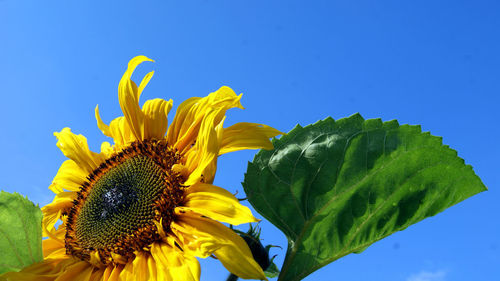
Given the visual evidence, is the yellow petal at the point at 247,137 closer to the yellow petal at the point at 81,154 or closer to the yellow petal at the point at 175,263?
the yellow petal at the point at 175,263

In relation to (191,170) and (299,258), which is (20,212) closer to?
(191,170)

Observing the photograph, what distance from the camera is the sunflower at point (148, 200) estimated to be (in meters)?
1.91

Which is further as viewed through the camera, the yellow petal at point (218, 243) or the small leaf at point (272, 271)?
the small leaf at point (272, 271)

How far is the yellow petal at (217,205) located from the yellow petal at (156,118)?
0.58 meters

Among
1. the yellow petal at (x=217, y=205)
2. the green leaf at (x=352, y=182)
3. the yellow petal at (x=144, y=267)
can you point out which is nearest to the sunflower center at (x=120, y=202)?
the yellow petal at (x=144, y=267)

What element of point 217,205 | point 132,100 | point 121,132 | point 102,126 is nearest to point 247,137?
point 217,205

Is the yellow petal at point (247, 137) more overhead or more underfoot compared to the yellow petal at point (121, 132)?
more underfoot

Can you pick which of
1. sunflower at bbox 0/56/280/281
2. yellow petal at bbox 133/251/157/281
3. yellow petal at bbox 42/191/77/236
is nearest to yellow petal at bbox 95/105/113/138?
sunflower at bbox 0/56/280/281

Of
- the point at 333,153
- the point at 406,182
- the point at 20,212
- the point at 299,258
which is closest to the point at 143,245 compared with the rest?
the point at 20,212

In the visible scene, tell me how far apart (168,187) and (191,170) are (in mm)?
134

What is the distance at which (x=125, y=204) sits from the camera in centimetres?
227

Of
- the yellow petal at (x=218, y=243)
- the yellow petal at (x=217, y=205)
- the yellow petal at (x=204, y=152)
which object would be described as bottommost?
the yellow petal at (x=218, y=243)

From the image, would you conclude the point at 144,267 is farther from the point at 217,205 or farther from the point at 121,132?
the point at 121,132

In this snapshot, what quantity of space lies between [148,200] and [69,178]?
2.81 ft
